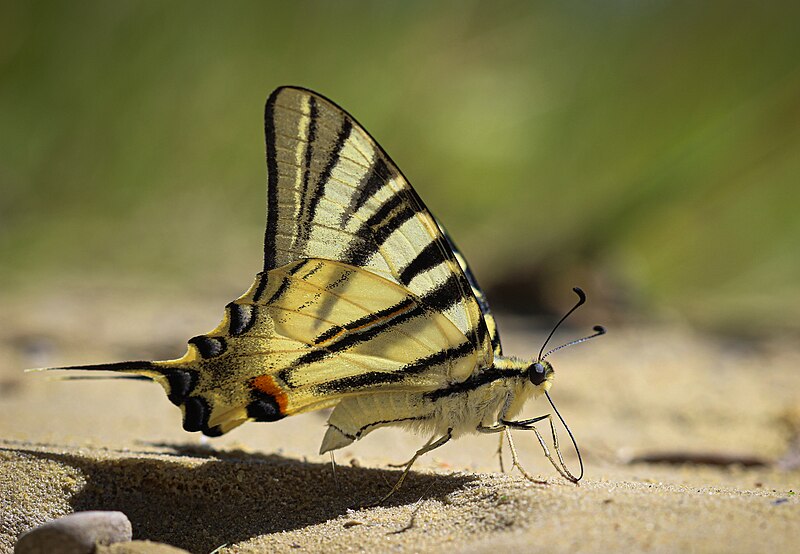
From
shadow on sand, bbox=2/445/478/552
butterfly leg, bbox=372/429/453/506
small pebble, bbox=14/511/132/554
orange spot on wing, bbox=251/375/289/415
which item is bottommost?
small pebble, bbox=14/511/132/554

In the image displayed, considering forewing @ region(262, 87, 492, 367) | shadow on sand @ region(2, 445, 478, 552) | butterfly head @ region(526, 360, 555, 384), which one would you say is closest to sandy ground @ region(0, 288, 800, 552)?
shadow on sand @ region(2, 445, 478, 552)

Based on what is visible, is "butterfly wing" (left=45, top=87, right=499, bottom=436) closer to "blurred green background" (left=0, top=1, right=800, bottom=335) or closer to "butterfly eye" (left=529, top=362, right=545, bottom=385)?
"butterfly eye" (left=529, top=362, right=545, bottom=385)

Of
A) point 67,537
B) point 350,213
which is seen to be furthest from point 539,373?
point 67,537

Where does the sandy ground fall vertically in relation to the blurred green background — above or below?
below

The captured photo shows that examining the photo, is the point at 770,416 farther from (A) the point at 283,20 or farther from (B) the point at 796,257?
(A) the point at 283,20

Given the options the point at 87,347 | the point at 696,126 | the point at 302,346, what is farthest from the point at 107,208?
the point at 302,346

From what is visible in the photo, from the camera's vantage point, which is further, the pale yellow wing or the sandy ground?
the pale yellow wing

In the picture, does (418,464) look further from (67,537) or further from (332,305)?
(67,537)

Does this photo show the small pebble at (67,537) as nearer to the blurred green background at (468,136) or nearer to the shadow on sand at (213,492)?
the shadow on sand at (213,492)
